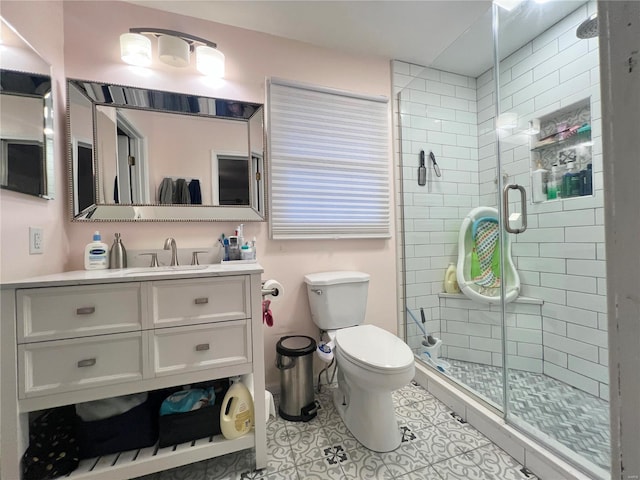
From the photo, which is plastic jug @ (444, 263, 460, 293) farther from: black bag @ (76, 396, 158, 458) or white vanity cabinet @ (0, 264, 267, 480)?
black bag @ (76, 396, 158, 458)

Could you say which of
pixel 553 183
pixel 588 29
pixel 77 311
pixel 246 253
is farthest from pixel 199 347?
pixel 588 29

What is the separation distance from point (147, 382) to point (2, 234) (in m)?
0.74

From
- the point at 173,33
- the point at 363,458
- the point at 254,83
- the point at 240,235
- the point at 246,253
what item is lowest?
the point at 363,458

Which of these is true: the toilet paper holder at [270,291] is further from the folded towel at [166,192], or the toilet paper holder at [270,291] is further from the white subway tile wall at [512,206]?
the white subway tile wall at [512,206]

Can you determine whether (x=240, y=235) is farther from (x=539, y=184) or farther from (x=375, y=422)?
(x=539, y=184)

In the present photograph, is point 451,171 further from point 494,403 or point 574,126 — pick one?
point 494,403

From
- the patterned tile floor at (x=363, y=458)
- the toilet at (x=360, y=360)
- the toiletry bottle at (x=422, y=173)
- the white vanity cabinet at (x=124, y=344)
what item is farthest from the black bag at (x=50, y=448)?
the toiletry bottle at (x=422, y=173)

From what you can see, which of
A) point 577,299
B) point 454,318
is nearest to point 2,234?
point 454,318

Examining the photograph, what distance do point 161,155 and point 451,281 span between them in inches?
83.8

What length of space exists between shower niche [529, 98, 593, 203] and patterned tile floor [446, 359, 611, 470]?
44.6 inches

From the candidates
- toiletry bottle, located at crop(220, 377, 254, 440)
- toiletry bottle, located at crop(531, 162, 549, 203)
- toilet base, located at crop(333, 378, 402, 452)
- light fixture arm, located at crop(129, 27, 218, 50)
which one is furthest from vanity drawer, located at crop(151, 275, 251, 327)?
toiletry bottle, located at crop(531, 162, 549, 203)

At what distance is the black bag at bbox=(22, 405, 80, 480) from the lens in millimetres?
948

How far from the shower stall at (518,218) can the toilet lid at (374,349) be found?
0.59 m

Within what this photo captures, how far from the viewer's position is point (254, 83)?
5.47 feet
